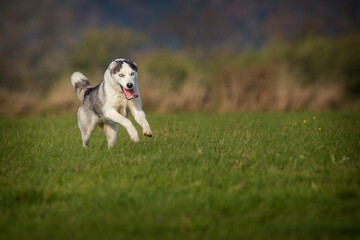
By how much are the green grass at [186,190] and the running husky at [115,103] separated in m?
Answer: 0.52

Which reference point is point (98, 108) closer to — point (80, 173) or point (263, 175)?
point (80, 173)

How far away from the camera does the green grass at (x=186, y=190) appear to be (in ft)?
12.6

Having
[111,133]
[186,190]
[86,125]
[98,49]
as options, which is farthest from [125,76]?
[98,49]

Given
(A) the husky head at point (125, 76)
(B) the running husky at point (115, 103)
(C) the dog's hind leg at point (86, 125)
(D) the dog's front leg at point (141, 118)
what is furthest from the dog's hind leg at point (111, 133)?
(A) the husky head at point (125, 76)

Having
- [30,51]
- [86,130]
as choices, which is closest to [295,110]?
[86,130]

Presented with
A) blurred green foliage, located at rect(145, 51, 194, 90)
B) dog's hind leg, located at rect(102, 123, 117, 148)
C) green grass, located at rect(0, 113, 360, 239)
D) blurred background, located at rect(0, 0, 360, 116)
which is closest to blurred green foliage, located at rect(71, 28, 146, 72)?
blurred background, located at rect(0, 0, 360, 116)

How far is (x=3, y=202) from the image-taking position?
463cm

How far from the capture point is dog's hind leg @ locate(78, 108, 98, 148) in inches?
305

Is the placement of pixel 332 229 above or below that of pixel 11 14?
below

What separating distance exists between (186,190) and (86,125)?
368 cm

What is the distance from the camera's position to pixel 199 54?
48531 millimetres

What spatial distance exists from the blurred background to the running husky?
8216 mm

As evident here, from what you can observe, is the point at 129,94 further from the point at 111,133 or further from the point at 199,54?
the point at 199,54

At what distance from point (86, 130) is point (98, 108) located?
2.26 ft
